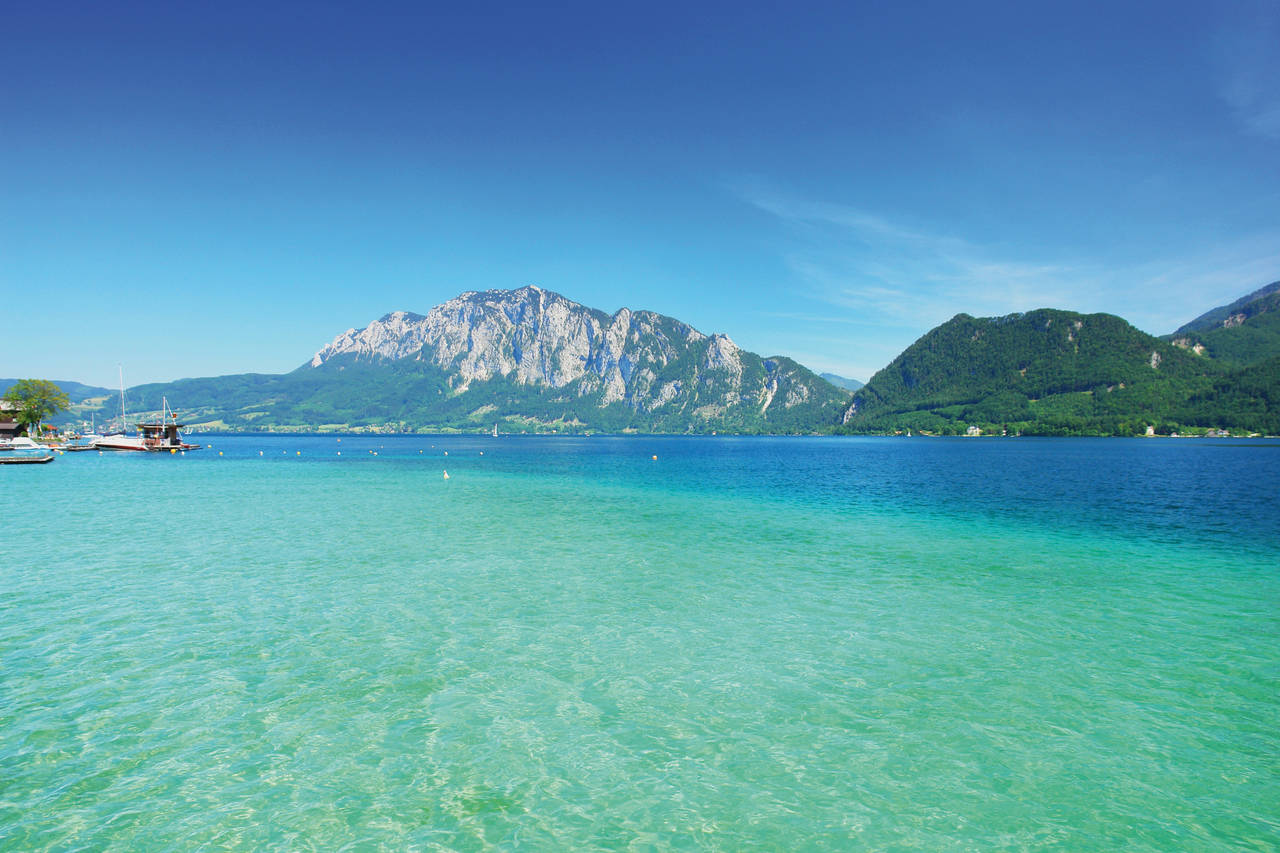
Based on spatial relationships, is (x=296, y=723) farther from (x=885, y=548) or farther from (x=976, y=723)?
(x=885, y=548)

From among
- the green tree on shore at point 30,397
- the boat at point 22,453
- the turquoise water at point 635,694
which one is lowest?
the turquoise water at point 635,694

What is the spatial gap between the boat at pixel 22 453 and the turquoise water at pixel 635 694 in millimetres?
83885

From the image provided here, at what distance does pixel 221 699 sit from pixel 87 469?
331 ft

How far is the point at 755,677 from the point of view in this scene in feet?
49.5

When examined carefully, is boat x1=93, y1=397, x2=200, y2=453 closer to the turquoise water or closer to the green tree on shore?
the green tree on shore

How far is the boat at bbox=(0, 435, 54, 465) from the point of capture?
303 feet

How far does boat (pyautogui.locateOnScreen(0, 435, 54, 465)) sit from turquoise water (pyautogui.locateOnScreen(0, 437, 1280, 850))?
83.9m

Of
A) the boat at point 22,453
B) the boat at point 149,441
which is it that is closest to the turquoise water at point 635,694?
the boat at point 22,453

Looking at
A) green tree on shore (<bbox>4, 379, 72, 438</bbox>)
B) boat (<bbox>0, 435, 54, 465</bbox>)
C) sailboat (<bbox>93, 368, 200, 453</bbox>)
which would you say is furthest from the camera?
sailboat (<bbox>93, 368, 200, 453</bbox>)

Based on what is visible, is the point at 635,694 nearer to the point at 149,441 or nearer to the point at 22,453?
the point at 22,453

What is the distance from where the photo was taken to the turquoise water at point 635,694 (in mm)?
9312

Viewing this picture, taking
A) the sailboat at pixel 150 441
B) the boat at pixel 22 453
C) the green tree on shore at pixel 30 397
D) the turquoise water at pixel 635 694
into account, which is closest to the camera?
the turquoise water at pixel 635 694

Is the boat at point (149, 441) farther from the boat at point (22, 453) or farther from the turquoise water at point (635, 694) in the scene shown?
the turquoise water at point (635, 694)

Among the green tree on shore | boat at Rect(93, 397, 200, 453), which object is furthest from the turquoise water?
boat at Rect(93, 397, 200, 453)
